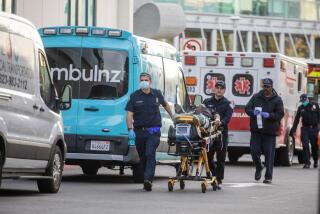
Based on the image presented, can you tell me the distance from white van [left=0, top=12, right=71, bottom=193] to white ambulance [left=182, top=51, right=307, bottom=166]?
1214cm

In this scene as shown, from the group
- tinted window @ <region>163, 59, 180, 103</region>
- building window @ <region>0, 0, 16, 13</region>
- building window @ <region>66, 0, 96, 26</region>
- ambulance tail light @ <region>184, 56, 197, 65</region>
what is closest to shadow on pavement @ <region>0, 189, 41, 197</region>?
tinted window @ <region>163, 59, 180, 103</region>

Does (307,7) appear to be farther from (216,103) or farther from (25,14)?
(216,103)

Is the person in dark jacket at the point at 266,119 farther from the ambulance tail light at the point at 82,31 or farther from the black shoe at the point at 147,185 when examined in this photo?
the black shoe at the point at 147,185

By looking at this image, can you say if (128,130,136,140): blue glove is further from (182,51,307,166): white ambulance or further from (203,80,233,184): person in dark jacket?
(182,51,307,166): white ambulance

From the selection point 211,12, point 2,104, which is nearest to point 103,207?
point 2,104

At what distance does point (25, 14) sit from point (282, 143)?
6.98 meters

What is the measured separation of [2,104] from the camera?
1463 centimetres

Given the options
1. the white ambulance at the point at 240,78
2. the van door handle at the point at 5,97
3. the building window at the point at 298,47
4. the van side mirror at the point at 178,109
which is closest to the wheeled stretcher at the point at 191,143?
the van side mirror at the point at 178,109

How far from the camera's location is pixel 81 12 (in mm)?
34469

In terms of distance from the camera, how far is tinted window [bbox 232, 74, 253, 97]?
29256 mm

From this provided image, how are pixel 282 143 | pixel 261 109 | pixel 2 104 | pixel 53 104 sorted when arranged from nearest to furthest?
pixel 2 104 < pixel 53 104 < pixel 261 109 < pixel 282 143

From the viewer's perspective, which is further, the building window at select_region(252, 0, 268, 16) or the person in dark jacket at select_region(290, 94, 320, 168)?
the building window at select_region(252, 0, 268, 16)

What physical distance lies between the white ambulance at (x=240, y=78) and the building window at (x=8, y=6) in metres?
4.27

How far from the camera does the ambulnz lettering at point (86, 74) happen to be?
66.0ft
